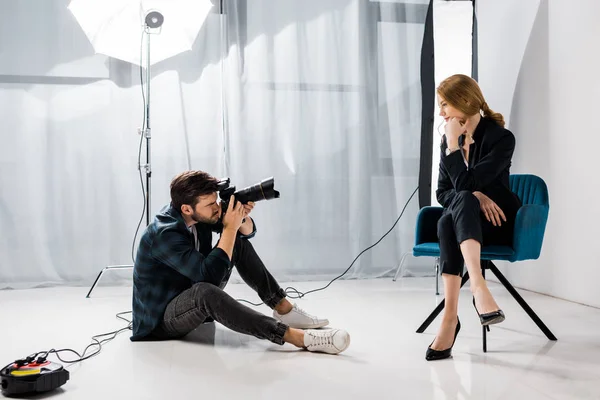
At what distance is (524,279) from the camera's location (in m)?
3.28

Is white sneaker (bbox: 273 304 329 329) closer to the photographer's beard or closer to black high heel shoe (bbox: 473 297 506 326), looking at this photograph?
the photographer's beard

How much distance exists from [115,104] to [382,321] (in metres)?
2.01

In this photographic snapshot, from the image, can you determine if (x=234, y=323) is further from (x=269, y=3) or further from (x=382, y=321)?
(x=269, y=3)

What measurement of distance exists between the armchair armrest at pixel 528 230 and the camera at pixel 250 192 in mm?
767

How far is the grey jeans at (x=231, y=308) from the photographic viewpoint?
181cm

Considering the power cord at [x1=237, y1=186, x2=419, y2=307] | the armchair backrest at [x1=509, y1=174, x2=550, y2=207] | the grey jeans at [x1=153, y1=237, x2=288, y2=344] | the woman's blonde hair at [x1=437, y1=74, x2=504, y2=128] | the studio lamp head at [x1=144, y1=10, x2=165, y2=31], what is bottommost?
the power cord at [x1=237, y1=186, x2=419, y2=307]

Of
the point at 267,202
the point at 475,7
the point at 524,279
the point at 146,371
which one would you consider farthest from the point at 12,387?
the point at 475,7

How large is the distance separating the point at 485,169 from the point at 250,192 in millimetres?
748

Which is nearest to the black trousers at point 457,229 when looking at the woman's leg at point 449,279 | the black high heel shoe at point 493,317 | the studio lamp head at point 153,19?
the woman's leg at point 449,279

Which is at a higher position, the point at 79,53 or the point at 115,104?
the point at 79,53

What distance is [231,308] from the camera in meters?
1.82

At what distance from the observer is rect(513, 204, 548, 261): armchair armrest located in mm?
1983

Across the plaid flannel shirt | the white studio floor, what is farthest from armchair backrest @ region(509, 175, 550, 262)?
the plaid flannel shirt

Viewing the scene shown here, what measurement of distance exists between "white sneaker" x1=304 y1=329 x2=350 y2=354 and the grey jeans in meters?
0.09
